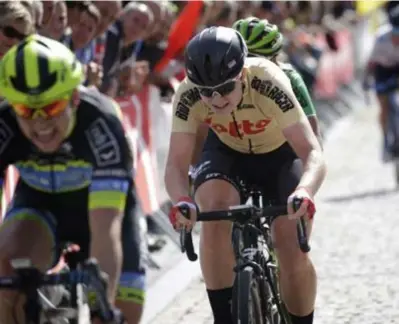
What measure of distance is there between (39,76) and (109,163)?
494 mm

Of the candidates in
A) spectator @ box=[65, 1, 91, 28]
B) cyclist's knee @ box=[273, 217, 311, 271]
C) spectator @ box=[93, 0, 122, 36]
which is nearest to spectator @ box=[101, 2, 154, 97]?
spectator @ box=[93, 0, 122, 36]

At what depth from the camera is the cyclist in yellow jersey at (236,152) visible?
7098mm

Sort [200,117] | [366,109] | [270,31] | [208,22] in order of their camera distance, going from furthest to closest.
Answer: [366,109], [208,22], [270,31], [200,117]

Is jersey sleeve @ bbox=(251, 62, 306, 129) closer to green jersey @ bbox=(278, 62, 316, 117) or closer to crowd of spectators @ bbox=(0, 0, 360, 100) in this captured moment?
green jersey @ bbox=(278, 62, 316, 117)

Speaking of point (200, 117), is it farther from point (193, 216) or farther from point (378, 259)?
point (378, 259)

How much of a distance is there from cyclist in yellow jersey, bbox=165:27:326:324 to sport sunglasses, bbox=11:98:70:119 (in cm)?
99

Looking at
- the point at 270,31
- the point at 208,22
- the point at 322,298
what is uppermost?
the point at 208,22

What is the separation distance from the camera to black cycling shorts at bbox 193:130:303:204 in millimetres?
7895

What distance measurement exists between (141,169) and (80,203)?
5716 mm

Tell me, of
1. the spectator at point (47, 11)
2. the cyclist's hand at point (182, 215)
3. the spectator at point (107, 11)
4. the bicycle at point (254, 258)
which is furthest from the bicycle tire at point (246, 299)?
the spectator at point (107, 11)

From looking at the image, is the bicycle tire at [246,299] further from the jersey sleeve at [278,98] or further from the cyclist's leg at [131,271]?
the jersey sleeve at [278,98]

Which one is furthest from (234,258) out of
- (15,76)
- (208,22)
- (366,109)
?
(366,109)

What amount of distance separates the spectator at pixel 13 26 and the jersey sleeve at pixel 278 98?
1885 mm

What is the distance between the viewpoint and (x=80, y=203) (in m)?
6.79
